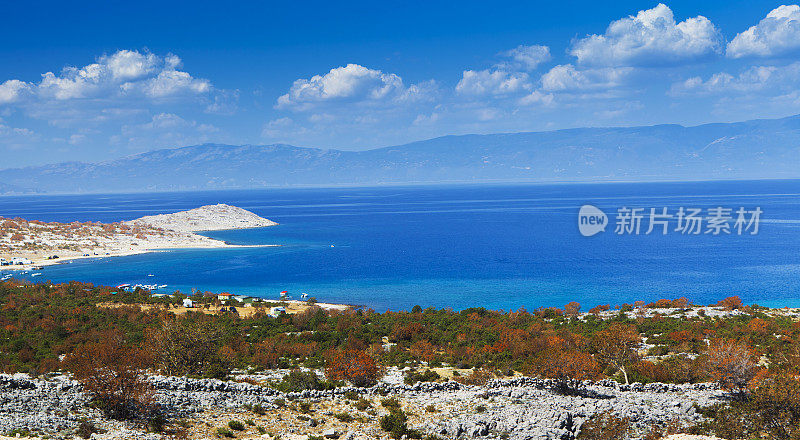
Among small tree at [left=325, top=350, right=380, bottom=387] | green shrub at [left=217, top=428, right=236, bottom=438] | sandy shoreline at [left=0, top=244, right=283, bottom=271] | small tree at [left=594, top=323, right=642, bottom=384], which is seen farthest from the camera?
sandy shoreline at [left=0, top=244, right=283, bottom=271]

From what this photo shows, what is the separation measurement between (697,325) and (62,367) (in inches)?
1696

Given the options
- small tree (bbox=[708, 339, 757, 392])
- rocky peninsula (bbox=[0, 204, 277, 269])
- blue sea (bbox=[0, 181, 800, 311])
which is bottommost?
blue sea (bbox=[0, 181, 800, 311])

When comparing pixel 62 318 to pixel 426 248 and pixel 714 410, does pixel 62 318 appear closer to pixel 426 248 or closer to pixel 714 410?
pixel 714 410

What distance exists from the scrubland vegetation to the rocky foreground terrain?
98 cm

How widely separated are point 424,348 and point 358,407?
1324cm

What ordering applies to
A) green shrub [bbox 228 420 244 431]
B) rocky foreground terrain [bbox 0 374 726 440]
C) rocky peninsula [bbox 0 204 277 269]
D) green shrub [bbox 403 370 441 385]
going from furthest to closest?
rocky peninsula [bbox 0 204 277 269], green shrub [bbox 403 370 441 385], green shrub [bbox 228 420 244 431], rocky foreground terrain [bbox 0 374 726 440]

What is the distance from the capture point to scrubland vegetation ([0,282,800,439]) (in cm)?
Result: 2255

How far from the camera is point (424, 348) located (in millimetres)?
36969

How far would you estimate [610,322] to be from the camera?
47.3 m

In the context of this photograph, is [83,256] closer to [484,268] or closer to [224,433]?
[484,268]
